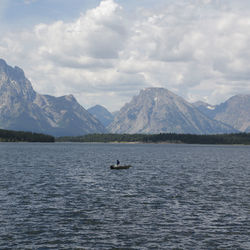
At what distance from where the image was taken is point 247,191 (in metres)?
75.2

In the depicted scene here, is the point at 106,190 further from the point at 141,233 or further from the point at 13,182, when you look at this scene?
the point at 141,233

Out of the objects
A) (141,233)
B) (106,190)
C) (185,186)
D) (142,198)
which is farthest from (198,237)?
(185,186)

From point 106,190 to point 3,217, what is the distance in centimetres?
2870

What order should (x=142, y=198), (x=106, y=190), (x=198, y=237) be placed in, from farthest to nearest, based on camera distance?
1. (x=106, y=190)
2. (x=142, y=198)
3. (x=198, y=237)

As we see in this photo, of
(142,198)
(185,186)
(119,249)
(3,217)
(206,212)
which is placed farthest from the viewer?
(185,186)

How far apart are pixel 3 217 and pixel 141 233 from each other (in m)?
18.9

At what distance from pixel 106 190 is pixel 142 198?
11526 millimetres

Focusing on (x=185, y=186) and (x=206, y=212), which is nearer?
(x=206, y=212)

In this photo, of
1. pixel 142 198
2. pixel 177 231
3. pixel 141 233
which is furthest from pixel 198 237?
pixel 142 198

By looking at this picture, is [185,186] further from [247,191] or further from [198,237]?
[198,237]

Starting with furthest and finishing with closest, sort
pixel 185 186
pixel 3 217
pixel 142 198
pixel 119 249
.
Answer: pixel 185 186 < pixel 142 198 < pixel 3 217 < pixel 119 249

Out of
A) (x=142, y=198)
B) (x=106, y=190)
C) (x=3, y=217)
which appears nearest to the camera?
(x=3, y=217)

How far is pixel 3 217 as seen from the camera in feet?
156

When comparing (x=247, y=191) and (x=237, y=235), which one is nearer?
(x=237, y=235)
